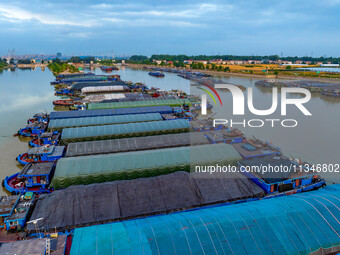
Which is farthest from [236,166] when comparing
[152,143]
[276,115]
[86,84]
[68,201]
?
[86,84]

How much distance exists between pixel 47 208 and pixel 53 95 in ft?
88.5

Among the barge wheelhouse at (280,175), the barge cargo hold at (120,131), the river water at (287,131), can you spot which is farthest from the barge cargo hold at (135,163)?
the barge cargo hold at (120,131)

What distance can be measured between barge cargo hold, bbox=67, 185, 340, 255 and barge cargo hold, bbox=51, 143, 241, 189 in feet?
10.4

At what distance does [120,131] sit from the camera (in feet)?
46.0

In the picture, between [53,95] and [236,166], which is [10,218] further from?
[53,95]

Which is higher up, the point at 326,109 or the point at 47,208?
the point at 326,109

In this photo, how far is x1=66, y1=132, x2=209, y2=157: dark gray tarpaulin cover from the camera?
37.7 feet

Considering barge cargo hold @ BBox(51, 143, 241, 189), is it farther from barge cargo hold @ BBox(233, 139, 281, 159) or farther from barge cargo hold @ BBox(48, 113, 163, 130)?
barge cargo hold @ BBox(48, 113, 163, 130)

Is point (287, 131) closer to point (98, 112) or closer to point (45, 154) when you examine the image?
point (98, 112)

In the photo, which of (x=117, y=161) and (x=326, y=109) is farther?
(x=326, y=109)

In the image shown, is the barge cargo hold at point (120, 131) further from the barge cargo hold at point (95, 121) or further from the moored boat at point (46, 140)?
the barge cargo hold at point (95, 121)

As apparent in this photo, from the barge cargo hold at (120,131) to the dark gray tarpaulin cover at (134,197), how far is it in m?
5.44

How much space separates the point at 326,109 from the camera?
22797mm

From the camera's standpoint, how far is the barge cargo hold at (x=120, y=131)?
13336 millimetres
